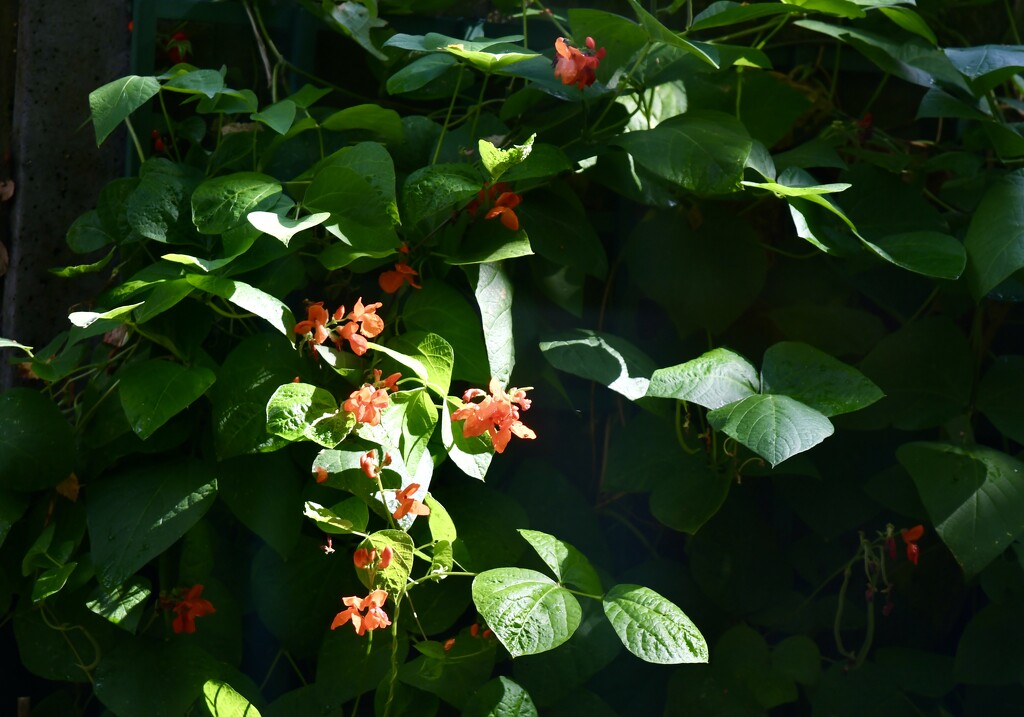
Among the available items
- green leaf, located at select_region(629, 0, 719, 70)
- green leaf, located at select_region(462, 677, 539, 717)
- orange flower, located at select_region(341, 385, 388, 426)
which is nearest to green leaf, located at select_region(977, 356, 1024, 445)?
green leaf, located at select_region(629, 0, 719, 70)

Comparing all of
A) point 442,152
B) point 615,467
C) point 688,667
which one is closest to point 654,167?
point 442,152

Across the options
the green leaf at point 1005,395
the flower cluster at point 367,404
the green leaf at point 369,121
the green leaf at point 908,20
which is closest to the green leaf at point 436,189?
the green leaf at point 369,121

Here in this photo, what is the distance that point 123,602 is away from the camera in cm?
106

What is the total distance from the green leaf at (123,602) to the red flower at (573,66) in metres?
0.71

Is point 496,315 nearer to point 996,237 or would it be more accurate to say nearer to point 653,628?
point 653,628

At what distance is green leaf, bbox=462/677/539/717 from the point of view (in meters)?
1.04

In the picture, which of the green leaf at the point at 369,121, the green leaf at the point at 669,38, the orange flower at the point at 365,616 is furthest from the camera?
the green leaf at the point at 369,121

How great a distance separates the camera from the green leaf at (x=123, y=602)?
1053 mm

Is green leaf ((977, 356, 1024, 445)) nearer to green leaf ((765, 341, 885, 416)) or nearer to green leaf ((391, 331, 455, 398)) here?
green leaf ((765, 341, 885, 416))

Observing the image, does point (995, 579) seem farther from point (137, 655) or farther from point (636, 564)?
point (137, 655)

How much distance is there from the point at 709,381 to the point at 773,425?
0.33ft

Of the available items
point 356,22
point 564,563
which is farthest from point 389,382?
point 356,22

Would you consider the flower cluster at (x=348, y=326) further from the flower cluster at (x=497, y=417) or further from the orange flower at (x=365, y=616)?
the orange flower at (x=365, y=616)

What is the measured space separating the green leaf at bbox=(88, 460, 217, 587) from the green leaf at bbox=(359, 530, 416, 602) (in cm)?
21
